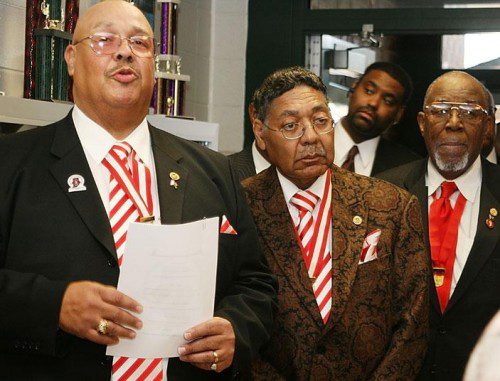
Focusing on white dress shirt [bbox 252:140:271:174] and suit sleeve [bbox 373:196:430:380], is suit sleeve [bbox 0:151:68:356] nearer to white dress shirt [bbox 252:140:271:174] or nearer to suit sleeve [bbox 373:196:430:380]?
suit sleeve [bbox 373:196:430:380]

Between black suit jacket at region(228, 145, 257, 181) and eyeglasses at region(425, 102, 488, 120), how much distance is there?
0.71m

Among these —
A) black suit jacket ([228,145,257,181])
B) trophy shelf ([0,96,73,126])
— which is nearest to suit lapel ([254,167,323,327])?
black suit jacket ([228,145,257,181])

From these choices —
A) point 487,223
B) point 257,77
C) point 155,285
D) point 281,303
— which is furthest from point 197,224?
point 257,77

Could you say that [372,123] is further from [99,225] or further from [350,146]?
[99,225]

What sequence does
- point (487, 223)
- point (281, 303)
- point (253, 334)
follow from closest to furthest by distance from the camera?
point (253, 334) → point (281, 303) → point (487, 223)

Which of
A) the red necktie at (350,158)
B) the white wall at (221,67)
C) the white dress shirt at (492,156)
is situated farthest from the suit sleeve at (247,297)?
the white wall at (221,67)

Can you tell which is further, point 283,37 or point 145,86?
point 283,37

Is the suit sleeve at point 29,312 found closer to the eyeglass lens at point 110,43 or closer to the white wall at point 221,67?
the eyeglass lens at point 110,43

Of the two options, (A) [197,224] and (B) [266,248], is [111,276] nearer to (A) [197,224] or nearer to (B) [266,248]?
(A) [197,224]

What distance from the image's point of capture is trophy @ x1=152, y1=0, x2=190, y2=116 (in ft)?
12.8

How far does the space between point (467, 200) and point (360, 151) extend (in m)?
1.11

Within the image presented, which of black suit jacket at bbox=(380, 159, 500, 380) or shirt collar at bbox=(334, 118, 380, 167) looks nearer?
black suit jacket at bbox=(380, 159, 500, 380)

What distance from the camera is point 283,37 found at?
546cm

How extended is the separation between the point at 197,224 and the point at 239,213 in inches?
14.9
